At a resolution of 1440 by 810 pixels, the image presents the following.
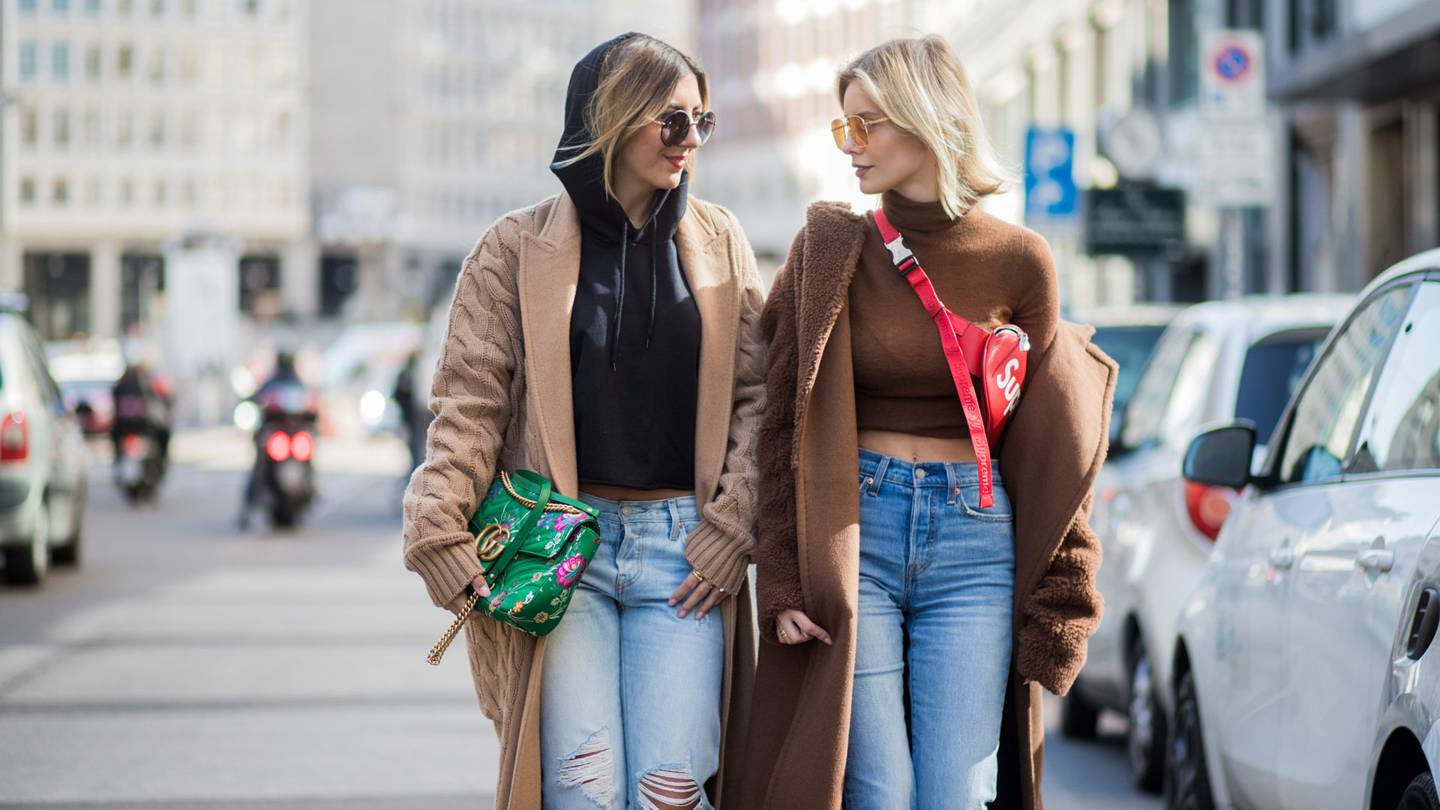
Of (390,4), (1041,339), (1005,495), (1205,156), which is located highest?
(390,4)

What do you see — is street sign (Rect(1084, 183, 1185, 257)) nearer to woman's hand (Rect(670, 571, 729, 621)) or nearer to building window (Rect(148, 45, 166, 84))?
woman's hand (Rect(670, 571, 729, 621))

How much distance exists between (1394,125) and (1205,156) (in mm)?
9190

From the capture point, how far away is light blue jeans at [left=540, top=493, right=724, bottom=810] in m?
4.22

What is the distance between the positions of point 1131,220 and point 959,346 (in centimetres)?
1683

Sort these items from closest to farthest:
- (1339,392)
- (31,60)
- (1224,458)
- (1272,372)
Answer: (1339,392) < (1224,458) < (1272,372) < (31,60)

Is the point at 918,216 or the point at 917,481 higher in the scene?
the point at 918,216

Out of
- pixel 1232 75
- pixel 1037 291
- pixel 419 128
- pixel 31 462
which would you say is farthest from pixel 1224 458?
pixel 419 128

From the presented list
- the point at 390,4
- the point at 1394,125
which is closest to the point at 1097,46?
the point at 1394,125

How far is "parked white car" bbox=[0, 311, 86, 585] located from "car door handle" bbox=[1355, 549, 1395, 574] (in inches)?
436

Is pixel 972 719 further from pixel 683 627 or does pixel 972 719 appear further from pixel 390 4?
pixel 390 4

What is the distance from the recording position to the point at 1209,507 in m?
7.34

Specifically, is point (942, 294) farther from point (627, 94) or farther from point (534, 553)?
point (534, 553)

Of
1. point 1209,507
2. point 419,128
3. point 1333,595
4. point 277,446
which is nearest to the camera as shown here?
point 1333,595

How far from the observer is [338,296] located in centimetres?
12431
